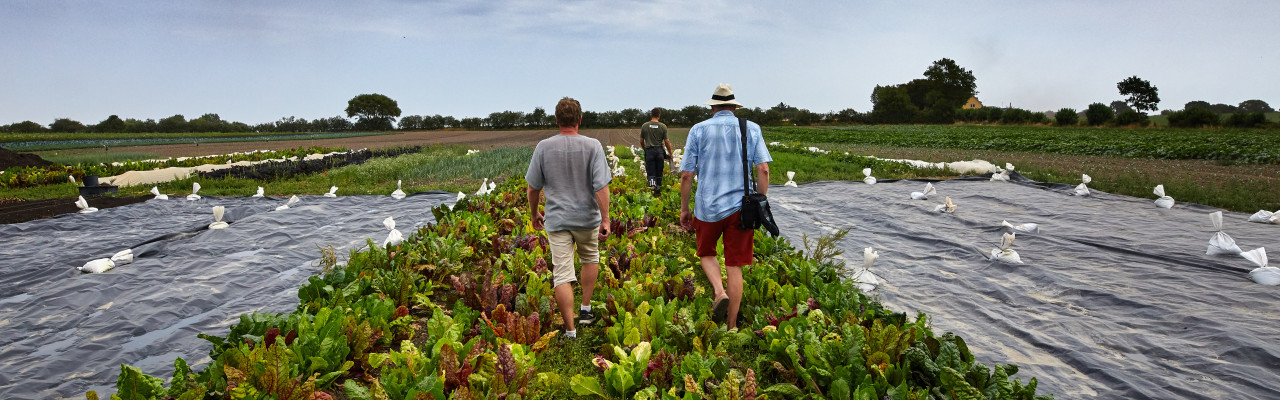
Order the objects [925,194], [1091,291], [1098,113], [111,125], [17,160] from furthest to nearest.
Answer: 1. [111,125]
2. [1098,113]
3. [17,160]
4. [925,194]
5. [1091,291]

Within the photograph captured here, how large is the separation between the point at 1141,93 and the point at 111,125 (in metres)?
123

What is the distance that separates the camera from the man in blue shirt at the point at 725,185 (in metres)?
3.91

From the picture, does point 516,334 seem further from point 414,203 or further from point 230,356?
point 414,203

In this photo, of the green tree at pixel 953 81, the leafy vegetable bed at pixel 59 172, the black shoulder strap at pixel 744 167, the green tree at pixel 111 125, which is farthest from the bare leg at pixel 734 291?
the green tree at pixel 953 81

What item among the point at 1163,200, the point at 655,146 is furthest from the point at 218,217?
the point at 1163,200

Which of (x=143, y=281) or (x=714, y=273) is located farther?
(x=143, y=281)

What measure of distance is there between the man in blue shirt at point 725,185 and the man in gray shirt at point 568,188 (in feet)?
1.86

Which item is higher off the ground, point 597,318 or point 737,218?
point 737,218

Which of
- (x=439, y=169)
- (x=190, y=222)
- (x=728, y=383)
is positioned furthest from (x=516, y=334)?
(x=439, y=169)

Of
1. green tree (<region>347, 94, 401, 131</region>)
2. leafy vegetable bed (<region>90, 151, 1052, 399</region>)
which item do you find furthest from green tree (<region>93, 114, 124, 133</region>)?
leafy vegetable bed (<region>90, 151, 1052, 399</region>)

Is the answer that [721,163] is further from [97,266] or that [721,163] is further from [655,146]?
[655,146]

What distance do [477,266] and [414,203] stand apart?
5555mm

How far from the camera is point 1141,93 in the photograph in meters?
75.3

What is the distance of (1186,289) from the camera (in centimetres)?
490
